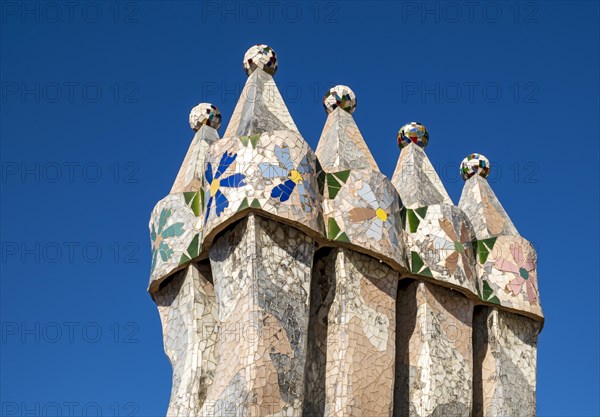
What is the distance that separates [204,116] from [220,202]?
301 centimetres

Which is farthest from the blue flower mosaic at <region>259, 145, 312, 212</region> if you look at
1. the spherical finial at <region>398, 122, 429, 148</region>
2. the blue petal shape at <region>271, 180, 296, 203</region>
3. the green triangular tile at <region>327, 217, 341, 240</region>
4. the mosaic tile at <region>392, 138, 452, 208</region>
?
the spherical finial at <region>398, 122, 429, 148</region>

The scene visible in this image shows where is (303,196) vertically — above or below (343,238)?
above

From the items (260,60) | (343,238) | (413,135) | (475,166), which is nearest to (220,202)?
(343,238)

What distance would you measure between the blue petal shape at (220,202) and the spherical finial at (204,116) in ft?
9.42

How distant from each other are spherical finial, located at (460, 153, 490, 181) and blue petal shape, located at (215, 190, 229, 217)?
565 centimetres

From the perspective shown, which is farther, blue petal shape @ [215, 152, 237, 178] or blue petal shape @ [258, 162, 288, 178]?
blue petal shape @ [215, 152, 237, 178]

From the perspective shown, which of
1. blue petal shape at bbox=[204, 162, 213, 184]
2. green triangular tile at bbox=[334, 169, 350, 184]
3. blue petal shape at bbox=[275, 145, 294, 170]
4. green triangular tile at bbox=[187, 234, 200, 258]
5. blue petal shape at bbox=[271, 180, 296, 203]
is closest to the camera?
blue petal shape at bbox=[271, 180, 296, 203]

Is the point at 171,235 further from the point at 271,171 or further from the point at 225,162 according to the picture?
the point at 271,171

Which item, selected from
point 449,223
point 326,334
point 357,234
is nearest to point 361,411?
point 326,334

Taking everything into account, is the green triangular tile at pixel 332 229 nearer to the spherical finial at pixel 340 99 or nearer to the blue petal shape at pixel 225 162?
the blue petal shape at pixel 225 162

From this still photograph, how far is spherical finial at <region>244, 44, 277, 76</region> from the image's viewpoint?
54.8ft

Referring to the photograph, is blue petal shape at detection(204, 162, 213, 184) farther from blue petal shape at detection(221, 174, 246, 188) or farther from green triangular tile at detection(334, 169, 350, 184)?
green triangular tile at detection(334, 169, 350, 184)

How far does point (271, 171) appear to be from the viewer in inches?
587

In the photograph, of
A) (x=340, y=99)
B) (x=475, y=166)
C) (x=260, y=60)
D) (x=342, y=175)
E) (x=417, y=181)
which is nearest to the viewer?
(x=342, y=175)
